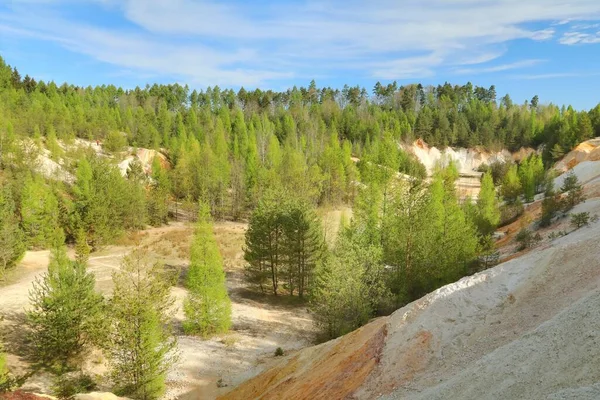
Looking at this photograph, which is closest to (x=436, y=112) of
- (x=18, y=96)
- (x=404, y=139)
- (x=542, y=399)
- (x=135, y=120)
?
(x=404, y=139)

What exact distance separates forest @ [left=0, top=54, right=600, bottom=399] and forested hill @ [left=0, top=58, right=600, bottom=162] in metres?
0.87

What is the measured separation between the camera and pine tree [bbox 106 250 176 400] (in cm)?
1656

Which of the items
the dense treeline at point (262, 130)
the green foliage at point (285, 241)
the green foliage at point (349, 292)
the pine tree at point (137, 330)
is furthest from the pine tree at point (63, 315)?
the dense treeline at point (262, 130)

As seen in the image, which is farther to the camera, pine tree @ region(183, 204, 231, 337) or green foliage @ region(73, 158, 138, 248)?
green foliage @ region(73, 158, 138, 248)

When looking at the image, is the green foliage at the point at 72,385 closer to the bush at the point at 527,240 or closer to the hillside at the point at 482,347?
the hillside at the point at 482,347

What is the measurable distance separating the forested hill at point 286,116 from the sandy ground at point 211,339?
45665mm

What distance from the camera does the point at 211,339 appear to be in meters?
28.3

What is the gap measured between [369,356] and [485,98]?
18277 centimetres

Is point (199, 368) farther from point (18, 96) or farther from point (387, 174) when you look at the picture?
point (18, 96)

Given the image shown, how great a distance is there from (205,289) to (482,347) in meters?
18.8

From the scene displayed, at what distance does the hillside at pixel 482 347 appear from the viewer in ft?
34.1

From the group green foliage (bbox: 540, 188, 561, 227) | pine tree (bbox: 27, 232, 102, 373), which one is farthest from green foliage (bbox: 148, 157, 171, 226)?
green foliage (bbox: 540, 188, 561, 227)

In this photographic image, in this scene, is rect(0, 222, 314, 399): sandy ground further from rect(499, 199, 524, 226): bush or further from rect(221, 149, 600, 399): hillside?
rect(499, 199, 524, 226): bush

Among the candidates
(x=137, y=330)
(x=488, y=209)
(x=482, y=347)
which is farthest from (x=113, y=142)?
(x=482, y=347)
